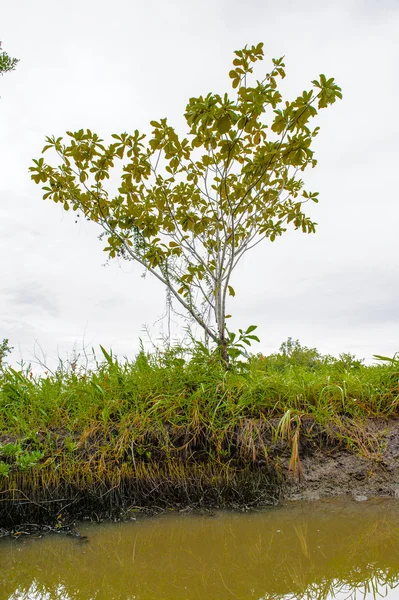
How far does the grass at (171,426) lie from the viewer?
11.2 feet

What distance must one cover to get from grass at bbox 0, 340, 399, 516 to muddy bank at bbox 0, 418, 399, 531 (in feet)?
0.03

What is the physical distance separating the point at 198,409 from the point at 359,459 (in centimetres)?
142

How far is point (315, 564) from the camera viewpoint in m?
2.51

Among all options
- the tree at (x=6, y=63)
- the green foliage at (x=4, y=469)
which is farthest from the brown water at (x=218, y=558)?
the tree at (x=6, y=63)

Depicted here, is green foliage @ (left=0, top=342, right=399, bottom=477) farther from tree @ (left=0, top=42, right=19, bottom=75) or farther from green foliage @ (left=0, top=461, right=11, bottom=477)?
tree @ (left=0, top=42, right=19, bottom=75)

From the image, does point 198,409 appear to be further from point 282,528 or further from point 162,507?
point 282,528

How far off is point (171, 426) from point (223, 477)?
0.58 m

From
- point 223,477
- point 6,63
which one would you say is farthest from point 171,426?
point 6,63

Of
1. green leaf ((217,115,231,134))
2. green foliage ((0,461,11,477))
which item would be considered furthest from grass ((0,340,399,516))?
green leaf ((217,115,231,134))

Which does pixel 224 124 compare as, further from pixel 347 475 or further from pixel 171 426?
pixel 347 475

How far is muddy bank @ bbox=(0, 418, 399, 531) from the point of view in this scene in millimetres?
3312

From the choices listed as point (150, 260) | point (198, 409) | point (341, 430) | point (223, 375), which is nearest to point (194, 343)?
point (223, 375)

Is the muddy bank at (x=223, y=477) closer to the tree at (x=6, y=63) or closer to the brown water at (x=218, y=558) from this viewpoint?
the brown water at (x=218, y=558)

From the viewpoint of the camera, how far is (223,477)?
3.53 metres
